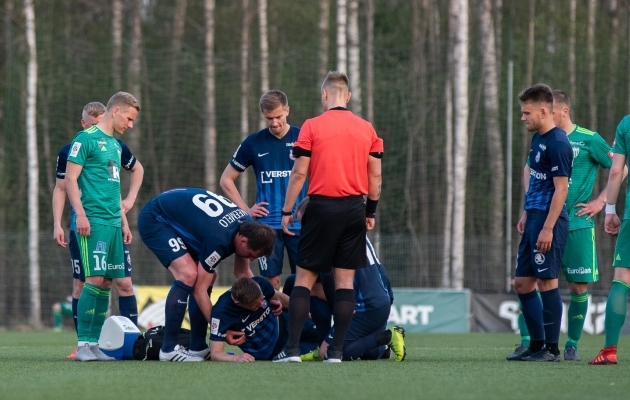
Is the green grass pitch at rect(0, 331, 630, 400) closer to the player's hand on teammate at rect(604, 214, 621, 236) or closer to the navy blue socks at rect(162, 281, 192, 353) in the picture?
the navy blue socks at rect(162, 281, 192, 353)

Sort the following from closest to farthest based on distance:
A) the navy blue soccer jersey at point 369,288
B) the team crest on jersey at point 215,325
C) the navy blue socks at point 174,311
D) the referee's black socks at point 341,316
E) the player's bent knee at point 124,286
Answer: the referee's black socks at point 341,316, the team crest on jersey at point 215,325, the navy blue socks at point 174,311, the navy blue soccer jersey at point 369,288, the player's bent knee at point 124,286

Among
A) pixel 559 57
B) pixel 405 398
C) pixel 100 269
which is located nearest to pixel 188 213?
pixel 100 269

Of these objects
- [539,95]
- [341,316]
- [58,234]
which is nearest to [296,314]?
[341,316]

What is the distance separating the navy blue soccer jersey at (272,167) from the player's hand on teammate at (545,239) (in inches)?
84.7

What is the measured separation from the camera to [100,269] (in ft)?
25.2

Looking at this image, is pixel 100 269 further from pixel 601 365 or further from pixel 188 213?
pixel 601 365

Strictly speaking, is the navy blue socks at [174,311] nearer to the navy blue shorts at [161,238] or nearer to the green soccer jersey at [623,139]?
the navy blue shorts at [161,238]

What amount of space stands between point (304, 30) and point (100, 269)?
23.7m

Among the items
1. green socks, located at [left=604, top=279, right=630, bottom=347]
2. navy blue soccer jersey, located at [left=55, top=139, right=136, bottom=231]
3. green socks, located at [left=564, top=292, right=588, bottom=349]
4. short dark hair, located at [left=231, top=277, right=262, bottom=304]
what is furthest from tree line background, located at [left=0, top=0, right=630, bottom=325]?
short dark hair, located at [left=231, top=277, right=262, bottom=304]

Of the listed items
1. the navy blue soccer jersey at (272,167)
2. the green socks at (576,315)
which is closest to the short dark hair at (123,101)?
the navy blue soccer jersey at (272,167)

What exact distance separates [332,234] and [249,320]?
979 mm

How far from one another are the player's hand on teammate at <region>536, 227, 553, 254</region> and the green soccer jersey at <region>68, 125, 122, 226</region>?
10.8 ft

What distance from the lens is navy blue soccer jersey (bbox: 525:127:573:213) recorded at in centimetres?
726

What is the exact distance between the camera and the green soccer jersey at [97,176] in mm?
7746
